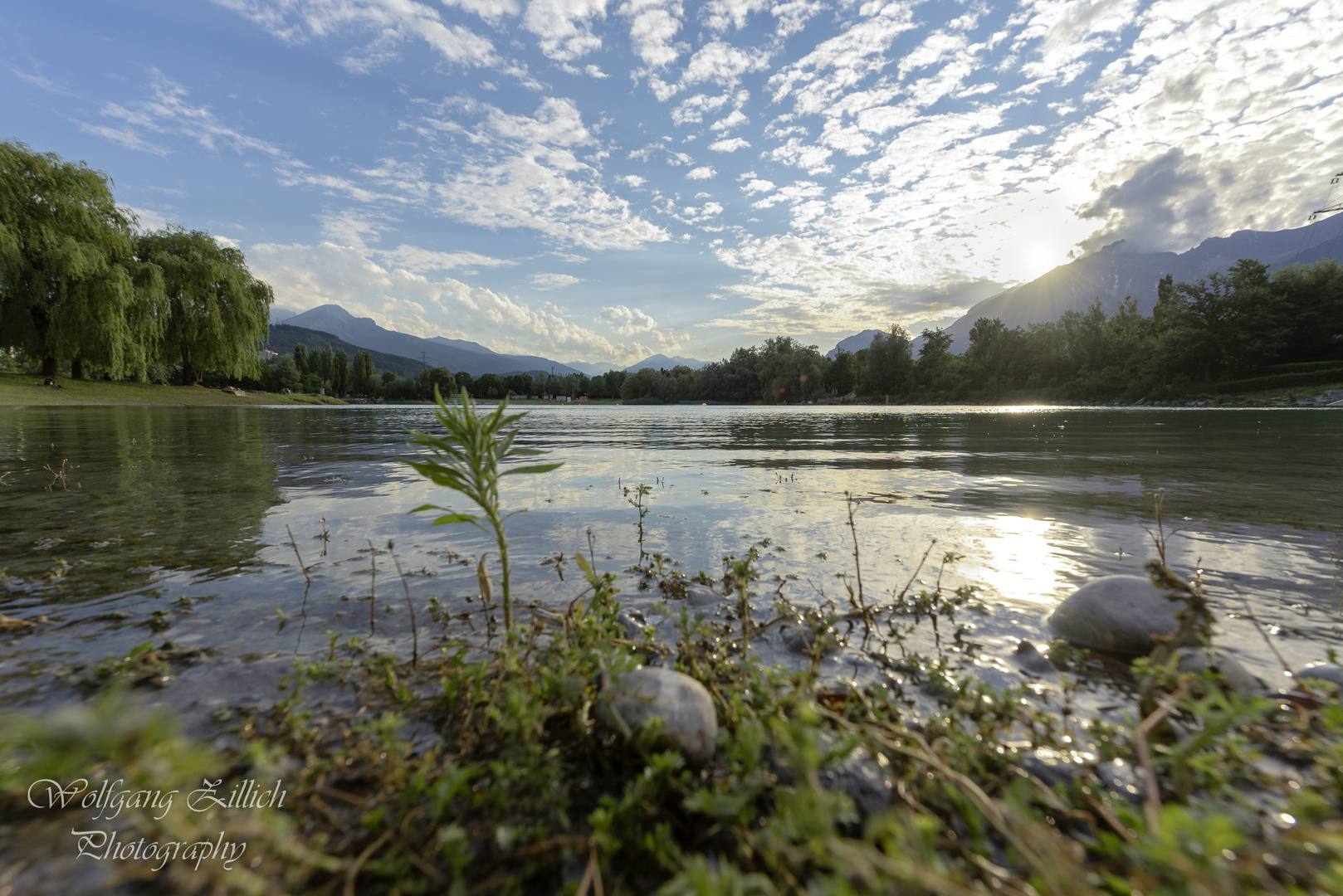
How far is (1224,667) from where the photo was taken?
3098 mm

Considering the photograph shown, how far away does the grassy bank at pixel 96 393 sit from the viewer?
3919 centimetres

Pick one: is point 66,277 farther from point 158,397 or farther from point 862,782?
point 862,782

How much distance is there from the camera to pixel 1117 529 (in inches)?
272

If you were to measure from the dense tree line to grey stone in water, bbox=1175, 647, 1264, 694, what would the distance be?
191 ft

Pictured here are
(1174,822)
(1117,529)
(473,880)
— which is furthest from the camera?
(1117,529)

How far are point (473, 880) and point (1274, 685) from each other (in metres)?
4.61

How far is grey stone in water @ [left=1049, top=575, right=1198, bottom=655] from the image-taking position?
363 centimetres

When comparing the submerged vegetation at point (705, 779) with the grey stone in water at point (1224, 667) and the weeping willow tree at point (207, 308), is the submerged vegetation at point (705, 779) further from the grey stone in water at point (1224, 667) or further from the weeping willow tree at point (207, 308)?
the weeping willow tree at point (207, 308)

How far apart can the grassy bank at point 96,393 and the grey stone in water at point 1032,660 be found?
59.9 metres

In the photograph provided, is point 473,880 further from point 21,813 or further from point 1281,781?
point 1281,781

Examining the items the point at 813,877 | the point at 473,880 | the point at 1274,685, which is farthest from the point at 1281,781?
the point at 473,880

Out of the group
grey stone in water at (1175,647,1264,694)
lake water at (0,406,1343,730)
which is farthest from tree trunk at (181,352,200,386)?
grey stone in water at (1175,647,1264,694)

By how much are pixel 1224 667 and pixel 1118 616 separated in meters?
0.64

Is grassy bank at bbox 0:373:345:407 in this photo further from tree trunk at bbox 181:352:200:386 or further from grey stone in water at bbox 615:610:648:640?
grey stone in water at bbox 615:610:648:640
